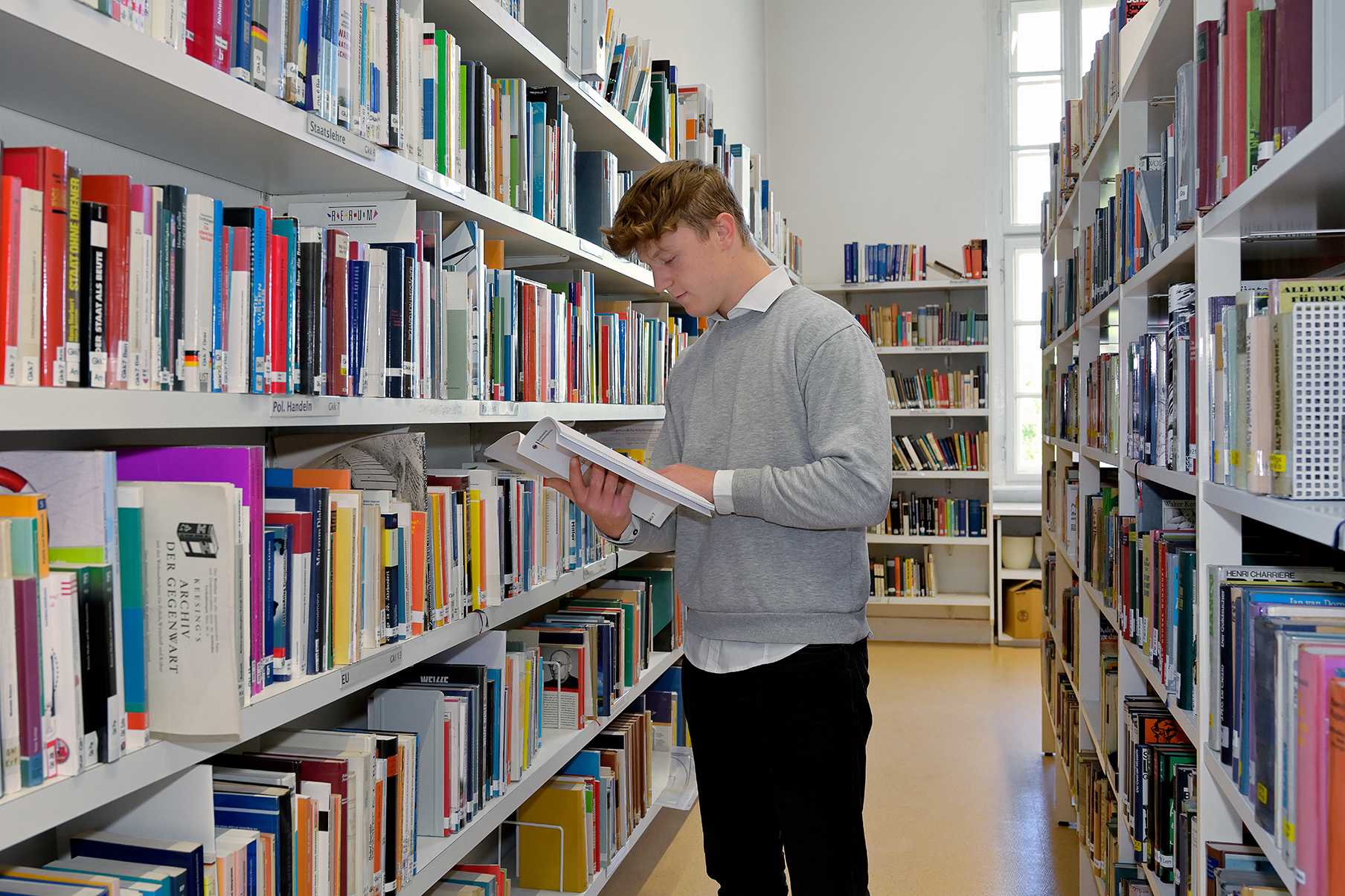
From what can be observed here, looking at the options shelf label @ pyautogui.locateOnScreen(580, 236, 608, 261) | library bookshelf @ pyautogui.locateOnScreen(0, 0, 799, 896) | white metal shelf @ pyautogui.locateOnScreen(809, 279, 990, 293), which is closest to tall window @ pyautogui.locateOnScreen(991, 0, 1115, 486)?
white metal shelf @ pyautogui.locateOnScreen(809, 279, 990, 293)

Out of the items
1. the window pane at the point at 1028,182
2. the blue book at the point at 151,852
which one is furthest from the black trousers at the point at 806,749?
the window pane at the point at 1028,182

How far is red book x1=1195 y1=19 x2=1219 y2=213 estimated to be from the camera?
136 cm

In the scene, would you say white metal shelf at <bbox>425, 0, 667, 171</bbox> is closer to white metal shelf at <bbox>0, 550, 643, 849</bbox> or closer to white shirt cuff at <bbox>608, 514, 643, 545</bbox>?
white shirt cuff at <bbox>608, 514, 643, 545</bbox>

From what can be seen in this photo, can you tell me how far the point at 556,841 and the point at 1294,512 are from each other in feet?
6.21

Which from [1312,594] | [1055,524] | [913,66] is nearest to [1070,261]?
[1055,524]

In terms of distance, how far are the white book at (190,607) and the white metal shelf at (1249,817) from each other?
108cm

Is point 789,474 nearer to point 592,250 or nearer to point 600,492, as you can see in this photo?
point 600,492

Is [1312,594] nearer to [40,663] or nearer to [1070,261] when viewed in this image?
[40,663]

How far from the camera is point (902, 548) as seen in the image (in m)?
6.89

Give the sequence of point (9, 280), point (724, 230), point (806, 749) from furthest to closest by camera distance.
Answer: point (724, 230), point (806, 749), point (9, 280)

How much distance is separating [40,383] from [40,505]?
0.12 metres

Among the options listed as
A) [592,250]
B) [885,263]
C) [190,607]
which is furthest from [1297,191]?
[885,263]

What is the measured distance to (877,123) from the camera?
708 centimetres

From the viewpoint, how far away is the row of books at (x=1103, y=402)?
7.83 ft
